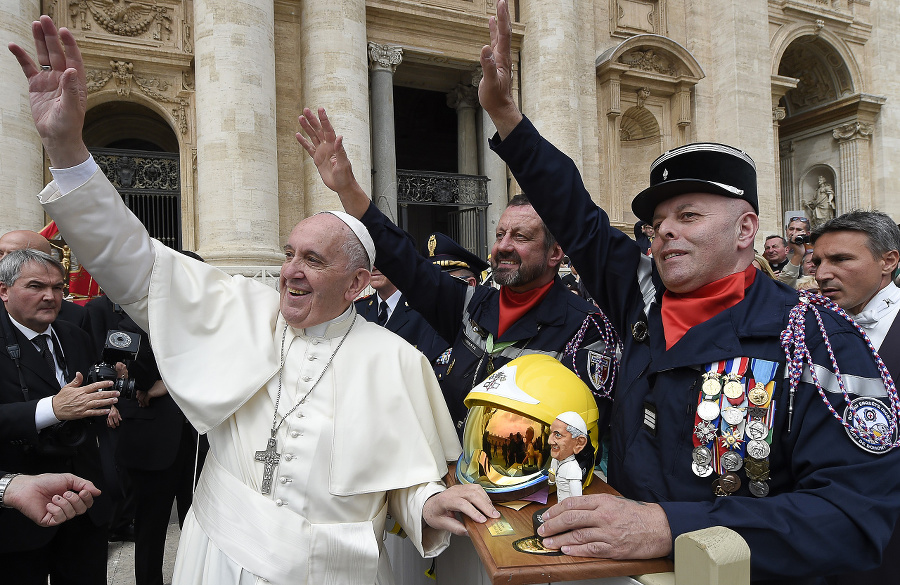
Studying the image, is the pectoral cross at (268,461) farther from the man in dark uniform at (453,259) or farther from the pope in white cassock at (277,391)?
the man in dark uniform at (453,259)

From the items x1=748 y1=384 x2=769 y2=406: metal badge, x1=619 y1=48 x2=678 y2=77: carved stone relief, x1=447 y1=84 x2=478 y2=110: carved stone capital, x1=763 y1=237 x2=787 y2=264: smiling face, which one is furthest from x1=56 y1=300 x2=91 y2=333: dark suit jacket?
x1=619 y1=48 x2=678 y2=77: carved stone relief

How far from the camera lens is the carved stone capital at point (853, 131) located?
1933 cm

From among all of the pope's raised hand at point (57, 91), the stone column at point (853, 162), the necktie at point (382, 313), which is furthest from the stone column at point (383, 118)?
the stone column at point (853, 162)

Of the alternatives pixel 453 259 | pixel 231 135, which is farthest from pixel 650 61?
pixel 453 259

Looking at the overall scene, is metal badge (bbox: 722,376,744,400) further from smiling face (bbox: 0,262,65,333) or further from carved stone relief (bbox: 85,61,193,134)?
carved stone relief (bbox: 85,61,193,134)

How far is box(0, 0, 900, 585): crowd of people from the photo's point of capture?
1523 mm

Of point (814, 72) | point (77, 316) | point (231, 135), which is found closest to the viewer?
point (77, 316)

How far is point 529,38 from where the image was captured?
1453 cm

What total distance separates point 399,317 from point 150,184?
363 inches

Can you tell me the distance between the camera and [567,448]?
1680 mm

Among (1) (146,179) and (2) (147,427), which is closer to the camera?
(2) (147,427)

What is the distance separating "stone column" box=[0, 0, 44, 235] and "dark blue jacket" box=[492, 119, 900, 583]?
10.2 meters

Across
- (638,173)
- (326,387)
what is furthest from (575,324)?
(638,173)

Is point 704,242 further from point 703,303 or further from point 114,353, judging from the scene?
point 114,353
